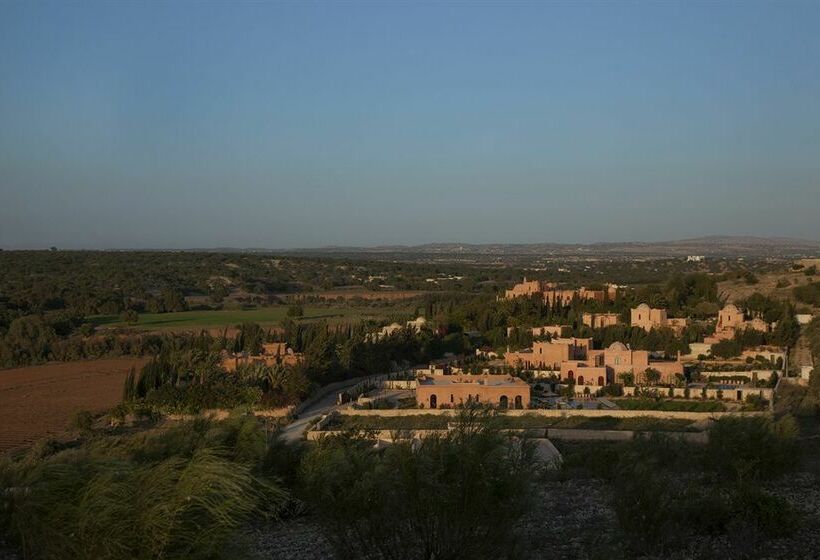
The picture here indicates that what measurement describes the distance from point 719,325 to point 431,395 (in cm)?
1704

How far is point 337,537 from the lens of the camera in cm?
909

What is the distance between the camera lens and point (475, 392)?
1030 inches

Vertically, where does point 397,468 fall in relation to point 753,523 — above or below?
above

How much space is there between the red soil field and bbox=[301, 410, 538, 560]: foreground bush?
641 inches

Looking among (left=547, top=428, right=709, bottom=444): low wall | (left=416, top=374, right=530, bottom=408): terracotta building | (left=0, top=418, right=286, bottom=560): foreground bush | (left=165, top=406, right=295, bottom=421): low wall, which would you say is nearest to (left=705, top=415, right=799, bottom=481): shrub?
(left=547, top=428, right=709, bottom=444): low wall

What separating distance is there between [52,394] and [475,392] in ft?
50.7

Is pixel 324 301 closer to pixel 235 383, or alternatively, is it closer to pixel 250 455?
pixel 235 383

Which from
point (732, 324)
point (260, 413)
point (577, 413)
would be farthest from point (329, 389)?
point (732, 324)

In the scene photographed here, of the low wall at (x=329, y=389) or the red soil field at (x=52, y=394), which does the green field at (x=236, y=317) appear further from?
the low wall at (x=329, y=389)

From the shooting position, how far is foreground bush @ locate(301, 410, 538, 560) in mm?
8234

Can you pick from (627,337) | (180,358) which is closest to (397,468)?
(180,358)

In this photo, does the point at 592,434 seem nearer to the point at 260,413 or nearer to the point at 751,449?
the point at 751,449

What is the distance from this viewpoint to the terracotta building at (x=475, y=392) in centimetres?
2542

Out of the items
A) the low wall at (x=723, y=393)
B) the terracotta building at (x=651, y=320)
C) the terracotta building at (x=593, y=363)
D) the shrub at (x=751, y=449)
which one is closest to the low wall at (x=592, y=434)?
the shrub at (x=751, y=449)
